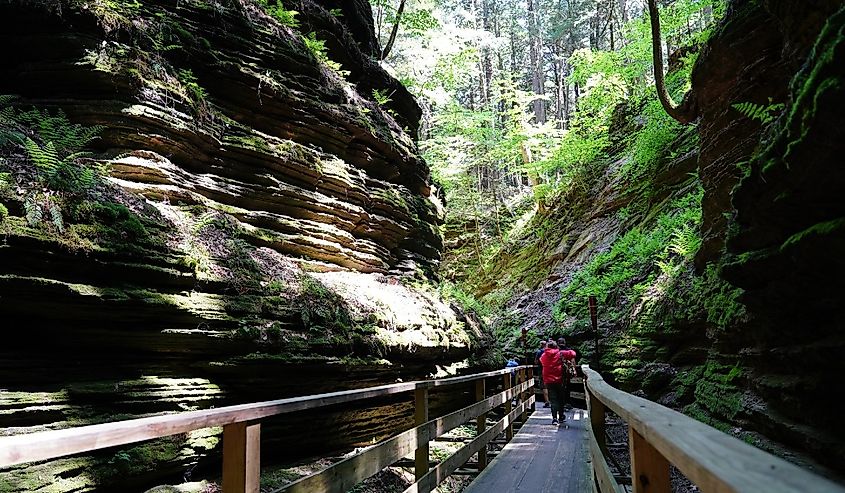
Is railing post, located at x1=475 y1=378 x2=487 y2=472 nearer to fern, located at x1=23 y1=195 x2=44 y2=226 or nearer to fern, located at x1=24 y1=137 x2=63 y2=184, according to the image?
fern, located at x1=23 y1=195 x2=44 y2=226

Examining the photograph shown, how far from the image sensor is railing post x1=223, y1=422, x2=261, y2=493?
2379 millimetres

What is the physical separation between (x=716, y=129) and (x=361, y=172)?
267 inches

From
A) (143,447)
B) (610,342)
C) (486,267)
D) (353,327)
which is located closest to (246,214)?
(353,327)

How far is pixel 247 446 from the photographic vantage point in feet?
8.01

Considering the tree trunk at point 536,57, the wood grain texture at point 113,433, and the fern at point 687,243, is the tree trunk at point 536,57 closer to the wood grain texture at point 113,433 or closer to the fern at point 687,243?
the fern at point 687,243

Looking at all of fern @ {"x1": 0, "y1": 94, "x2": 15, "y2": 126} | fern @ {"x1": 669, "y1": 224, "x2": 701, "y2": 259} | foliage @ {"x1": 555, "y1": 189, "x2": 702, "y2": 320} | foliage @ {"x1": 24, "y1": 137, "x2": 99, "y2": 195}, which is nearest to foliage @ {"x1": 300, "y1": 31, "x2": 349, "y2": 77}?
fern @ {"x1": 0, "y1": 94, "x2": 15, "y2": 126}

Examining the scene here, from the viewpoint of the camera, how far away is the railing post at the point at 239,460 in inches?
93.7

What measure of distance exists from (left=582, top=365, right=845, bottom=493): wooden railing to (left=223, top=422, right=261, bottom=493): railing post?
1746mm

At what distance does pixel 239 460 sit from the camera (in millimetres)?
2412

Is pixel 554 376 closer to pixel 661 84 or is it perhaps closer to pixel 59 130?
pixel 661 84

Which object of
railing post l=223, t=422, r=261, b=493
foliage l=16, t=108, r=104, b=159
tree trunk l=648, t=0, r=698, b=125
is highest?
tree trunk l=648, t=0, r=698, b=125

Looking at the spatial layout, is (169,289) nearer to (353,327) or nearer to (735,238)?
(353,327)

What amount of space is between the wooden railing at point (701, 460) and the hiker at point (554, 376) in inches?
339

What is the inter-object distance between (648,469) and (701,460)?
844 millimetres
